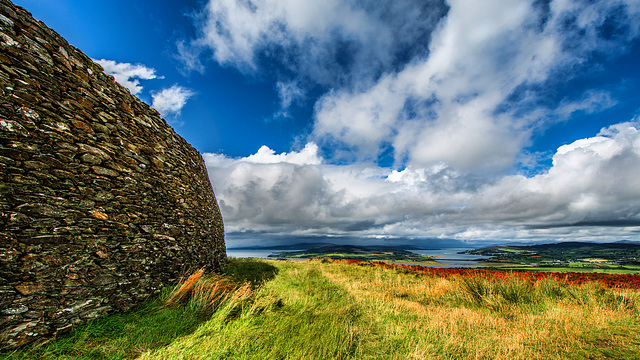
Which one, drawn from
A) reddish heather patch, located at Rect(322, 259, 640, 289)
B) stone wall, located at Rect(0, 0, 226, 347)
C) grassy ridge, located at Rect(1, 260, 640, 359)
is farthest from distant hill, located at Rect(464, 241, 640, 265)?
stone wall, located at Rect(0, 0, 226, 347)

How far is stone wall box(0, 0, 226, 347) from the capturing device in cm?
385

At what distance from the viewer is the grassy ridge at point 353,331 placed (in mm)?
3771

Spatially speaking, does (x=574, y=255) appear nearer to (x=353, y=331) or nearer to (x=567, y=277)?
(x=567, y=277)

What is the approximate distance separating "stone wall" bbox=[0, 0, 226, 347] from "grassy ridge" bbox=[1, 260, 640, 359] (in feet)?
2.10

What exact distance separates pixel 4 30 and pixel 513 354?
34.9ft

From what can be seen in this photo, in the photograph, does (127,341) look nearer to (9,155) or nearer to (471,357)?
(9,155)

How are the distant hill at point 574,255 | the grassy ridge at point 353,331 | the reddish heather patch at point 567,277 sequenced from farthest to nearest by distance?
the distant hill at point 574,255
the reddish heather patch at point 567,277
the grassy ridge at point 353,331

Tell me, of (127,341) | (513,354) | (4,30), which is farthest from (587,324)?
(4,30)

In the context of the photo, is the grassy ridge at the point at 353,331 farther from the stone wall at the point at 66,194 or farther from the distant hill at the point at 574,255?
the distant hill at the point at 574,255

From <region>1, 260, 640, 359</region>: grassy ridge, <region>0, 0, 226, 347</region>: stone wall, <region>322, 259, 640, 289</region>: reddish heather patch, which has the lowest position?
<region>322, 259, 640, 289</region>: reddish heather patch

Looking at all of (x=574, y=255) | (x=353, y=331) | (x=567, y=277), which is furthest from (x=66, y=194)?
(x=574, y=255)

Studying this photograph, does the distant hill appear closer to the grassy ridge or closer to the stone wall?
the grassy ridge

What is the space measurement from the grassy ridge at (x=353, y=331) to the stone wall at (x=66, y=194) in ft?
2.10

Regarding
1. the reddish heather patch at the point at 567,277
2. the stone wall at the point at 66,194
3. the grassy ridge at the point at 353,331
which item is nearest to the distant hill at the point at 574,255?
the reddish heather patch at the point at 567,277
